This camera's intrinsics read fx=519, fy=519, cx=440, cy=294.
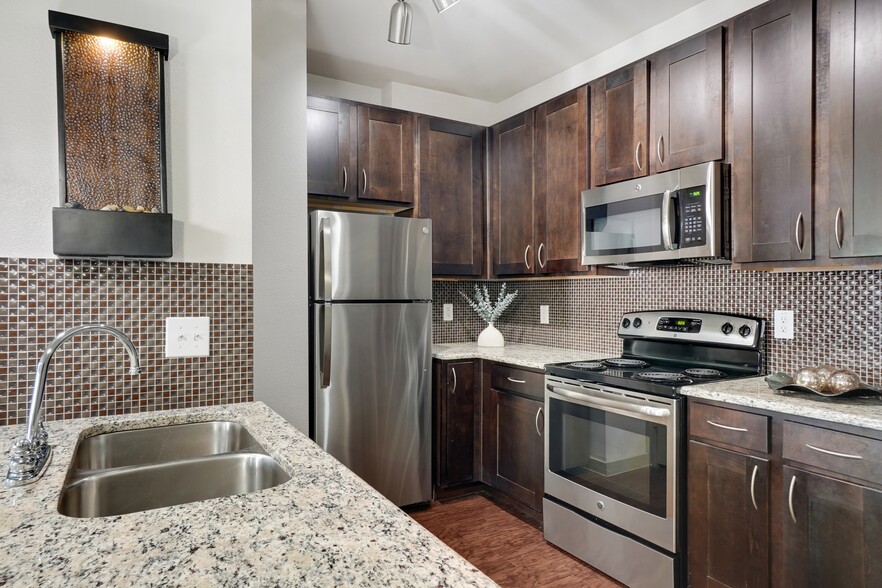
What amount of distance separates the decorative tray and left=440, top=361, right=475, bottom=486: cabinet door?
1.58m

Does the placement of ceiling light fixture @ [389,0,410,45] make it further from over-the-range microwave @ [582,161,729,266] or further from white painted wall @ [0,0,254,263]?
over-the-range microwave @ [582,161,729,266]

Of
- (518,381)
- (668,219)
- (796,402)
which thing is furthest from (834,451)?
(518,381)

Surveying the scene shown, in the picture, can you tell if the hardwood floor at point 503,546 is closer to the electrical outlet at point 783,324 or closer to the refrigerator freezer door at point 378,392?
the refrigerator freezer door at point 378,392

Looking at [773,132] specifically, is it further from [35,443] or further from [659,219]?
[35,443]

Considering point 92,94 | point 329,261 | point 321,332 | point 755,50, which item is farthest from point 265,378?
point 755,50

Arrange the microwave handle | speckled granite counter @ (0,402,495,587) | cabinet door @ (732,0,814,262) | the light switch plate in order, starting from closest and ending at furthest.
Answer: speckled granite counter @ (0,402,495,587), the light switch plate, cabinet door @ (732,0,814,262), the microwave handle

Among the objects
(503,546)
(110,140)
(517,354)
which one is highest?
(110,140)

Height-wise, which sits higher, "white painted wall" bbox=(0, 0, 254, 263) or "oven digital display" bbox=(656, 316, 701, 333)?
"white painted wall" bbox=(0, 0, 254, 263)

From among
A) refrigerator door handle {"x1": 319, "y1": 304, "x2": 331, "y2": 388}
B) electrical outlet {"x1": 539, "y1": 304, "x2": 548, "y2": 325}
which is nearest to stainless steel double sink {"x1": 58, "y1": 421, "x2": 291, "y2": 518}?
refrigerator door handle {"x1": 319, "y1": 304, "x2": 331, "y2": 388}

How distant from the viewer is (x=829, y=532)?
1550 mm

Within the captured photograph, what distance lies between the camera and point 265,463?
1164 millimetres

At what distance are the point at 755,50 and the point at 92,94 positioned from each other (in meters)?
2.29

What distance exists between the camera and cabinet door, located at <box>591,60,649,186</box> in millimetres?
2436

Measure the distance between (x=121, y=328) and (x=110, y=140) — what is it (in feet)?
1.78
